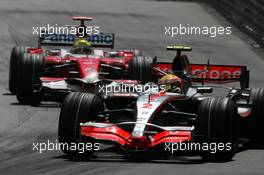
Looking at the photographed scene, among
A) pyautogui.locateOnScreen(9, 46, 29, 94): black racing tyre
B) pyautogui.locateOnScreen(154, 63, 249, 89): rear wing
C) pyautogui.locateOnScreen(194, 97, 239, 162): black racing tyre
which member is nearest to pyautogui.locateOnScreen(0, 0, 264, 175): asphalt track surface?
pyautogui.locateOnScreen(194, 97, 239, 162): black racing tyre

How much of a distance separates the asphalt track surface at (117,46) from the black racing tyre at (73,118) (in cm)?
26

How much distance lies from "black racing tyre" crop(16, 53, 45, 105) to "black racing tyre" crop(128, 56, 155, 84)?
202cm

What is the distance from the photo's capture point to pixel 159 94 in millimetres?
16438

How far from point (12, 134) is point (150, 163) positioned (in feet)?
13.7

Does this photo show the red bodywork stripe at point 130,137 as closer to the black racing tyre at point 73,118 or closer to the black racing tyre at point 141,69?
the black racing tyre at point 73,118

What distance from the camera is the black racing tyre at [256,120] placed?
16828 millimetres

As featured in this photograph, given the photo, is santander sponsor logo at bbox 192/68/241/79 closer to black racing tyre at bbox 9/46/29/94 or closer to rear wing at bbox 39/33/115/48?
black racing tyre at bbox 9/46/29/94

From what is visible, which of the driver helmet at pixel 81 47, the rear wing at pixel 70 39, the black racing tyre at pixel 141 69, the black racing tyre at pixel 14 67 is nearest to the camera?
the black racing tyre at pixel 141 69

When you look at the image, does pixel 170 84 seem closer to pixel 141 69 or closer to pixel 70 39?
pixel 141 69

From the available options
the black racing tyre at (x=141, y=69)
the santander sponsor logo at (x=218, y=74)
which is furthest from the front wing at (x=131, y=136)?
the black racing tyre at (x=141, y=69)

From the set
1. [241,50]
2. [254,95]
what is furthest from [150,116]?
[241,50]

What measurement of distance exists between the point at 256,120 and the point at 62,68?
26.6 ft

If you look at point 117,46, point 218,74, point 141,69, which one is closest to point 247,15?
point 117,46

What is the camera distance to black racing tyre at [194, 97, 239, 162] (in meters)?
14.8
